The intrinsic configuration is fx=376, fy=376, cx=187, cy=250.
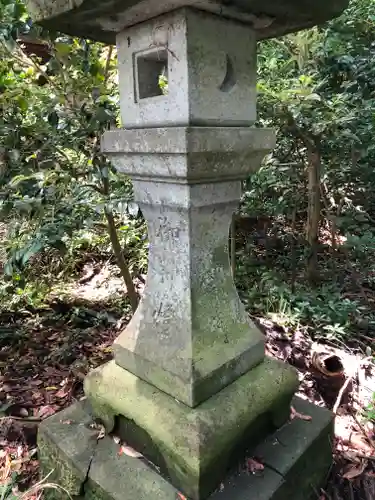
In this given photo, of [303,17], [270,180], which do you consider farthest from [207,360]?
[270,180]

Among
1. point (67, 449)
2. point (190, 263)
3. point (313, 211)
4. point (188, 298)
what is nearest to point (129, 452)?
point (67, 449)

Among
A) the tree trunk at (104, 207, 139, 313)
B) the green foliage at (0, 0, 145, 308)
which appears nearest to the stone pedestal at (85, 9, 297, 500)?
the green foliage at (0, 0, 145, 308)

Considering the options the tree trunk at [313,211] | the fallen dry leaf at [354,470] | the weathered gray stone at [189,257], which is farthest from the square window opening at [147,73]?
the tree trunk at [313,211]

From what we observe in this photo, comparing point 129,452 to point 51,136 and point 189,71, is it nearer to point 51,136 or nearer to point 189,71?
point 189,71

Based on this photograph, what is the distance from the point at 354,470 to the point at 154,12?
177 centimetres

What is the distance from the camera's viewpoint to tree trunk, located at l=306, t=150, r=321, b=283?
2777 millimetres

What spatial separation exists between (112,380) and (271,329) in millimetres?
1348

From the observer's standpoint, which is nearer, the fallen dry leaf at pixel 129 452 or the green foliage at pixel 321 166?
the fallen dry leaf at pixel 129 452

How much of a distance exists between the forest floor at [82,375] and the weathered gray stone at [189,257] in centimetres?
A: 67

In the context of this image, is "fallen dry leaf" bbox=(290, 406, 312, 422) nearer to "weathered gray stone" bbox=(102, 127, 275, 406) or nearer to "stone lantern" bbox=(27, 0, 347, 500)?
"stone lantern" bbox=(27, 0, 347, 500)

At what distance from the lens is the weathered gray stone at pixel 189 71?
99cm

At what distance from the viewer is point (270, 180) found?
10.0ft

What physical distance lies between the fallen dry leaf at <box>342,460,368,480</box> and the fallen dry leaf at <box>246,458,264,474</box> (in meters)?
0.51

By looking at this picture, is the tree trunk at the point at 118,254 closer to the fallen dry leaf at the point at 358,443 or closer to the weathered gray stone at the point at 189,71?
the weathered gray stone at the point at 189,71
